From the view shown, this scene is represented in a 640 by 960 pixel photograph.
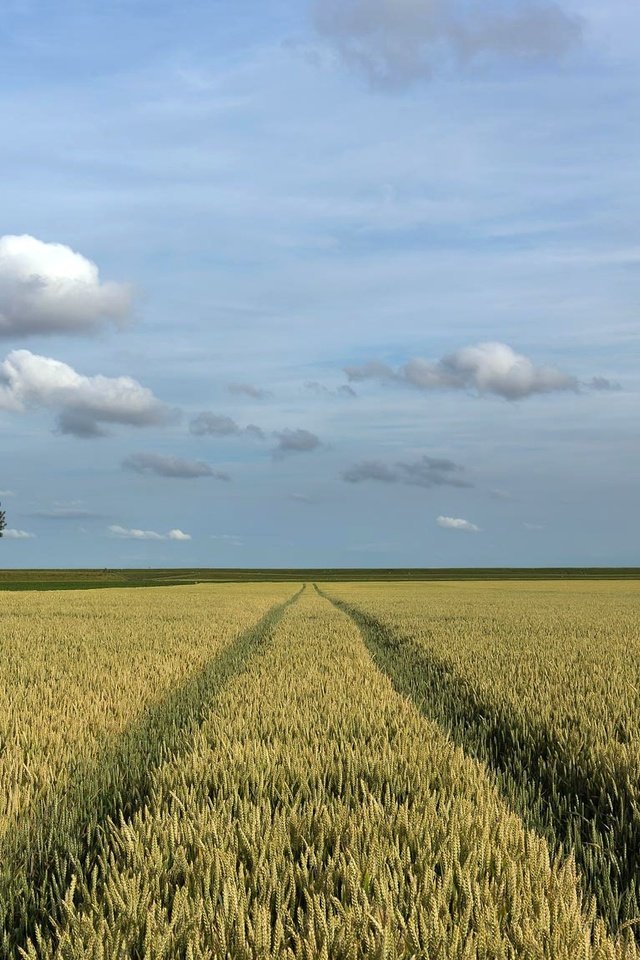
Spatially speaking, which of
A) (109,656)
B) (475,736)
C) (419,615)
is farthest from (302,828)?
(419,615)

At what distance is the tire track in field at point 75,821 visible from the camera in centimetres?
342

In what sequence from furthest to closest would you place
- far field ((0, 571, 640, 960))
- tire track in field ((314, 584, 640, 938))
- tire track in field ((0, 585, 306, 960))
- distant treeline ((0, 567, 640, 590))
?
distant treeline ((0, 567, 640, 590))
tire track in field ((314, 584, 640, 938))
tire track in field ((0, 585, 306, 960))
far field ((0, 571, 640, 960))

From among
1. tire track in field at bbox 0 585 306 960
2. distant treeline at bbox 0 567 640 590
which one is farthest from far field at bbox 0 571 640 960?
distant treeline at bbox 0 567 640 590

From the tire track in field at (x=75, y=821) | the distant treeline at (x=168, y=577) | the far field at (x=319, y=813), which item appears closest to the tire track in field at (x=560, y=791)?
the far field at (x=319, y=813)

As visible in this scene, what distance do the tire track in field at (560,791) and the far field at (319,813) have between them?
2 centimetres

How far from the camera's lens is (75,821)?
452 cm

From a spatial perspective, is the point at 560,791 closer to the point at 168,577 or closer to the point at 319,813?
the point at 319,813

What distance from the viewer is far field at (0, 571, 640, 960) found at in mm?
2641

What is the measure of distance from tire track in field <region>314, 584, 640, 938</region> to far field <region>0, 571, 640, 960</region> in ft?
0.08

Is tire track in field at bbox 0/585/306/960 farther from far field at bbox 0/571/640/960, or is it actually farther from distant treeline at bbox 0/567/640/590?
distant treeline at bbox 0/567/640/590

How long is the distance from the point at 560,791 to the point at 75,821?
3.42 m

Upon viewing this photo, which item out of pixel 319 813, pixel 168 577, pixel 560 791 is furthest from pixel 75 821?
pixel 168 577

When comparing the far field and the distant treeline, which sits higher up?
the far field

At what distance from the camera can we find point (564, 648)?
43.8 feet
